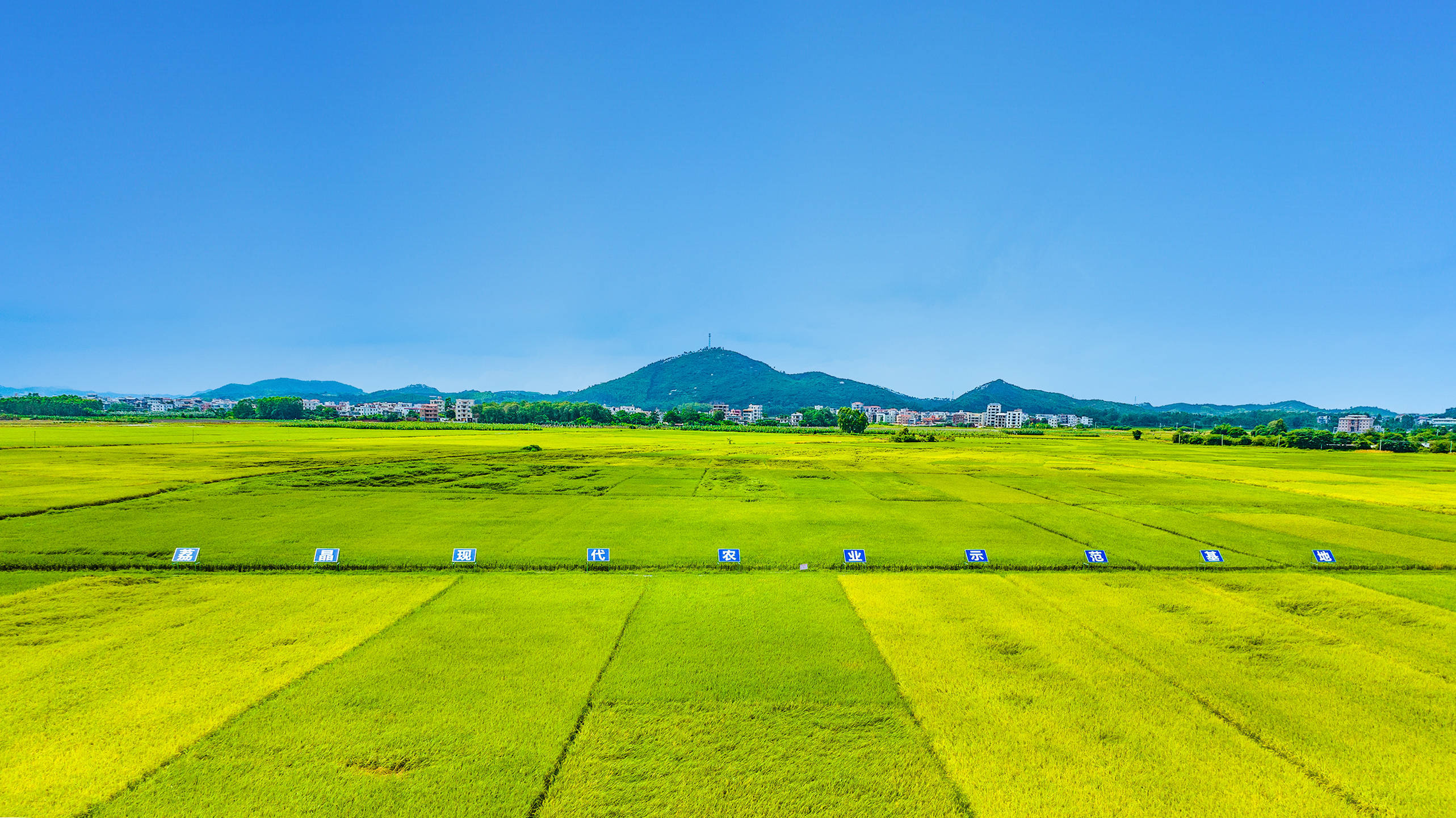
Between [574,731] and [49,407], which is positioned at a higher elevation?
[49,407]

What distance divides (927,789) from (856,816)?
3.33 ft

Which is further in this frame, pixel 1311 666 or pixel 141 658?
pixel 1311 666

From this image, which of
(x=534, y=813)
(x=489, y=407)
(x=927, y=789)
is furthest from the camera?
(x=489, y=407)

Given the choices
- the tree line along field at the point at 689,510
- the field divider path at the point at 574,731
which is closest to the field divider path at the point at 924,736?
the field divider path at the point at 574,731

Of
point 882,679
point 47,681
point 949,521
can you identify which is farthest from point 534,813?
point 949,521

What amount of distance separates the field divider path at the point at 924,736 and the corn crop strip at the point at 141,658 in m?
9.61

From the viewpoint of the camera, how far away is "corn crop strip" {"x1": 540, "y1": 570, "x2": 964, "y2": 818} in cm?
627

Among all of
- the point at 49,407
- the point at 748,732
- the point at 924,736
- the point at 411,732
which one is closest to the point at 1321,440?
the point at 924,736

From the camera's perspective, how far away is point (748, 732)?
7.52 meters

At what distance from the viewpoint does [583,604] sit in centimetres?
1241

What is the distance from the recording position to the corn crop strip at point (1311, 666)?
7051mm

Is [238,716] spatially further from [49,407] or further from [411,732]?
[49,407]

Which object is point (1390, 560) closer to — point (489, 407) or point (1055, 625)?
point (1055, 625)

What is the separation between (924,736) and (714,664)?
11.5 feet
